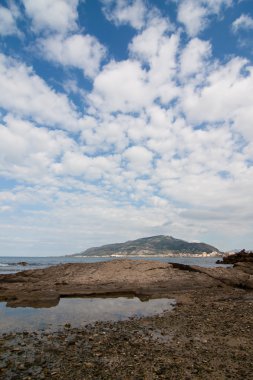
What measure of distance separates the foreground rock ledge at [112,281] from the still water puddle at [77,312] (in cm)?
155

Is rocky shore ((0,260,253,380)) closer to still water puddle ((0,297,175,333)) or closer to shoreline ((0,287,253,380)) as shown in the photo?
shoreline ((0,287,253,380))

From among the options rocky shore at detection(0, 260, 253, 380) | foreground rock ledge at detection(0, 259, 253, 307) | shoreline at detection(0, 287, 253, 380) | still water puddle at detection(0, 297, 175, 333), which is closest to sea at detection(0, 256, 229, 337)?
still water puddle at detection(0, 297, 175, 333)

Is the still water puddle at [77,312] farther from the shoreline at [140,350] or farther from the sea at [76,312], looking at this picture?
the shoreline at [140,350]

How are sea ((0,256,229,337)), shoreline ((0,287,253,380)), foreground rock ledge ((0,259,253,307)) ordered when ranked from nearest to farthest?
shoreline ((0,287,253,380)) < sea ((0,256,229,337)) < foreground rock ledge ((0,259,253,307))

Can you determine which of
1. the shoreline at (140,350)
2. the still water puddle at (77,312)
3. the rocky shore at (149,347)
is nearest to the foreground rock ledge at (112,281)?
the rocky shore at (149,347)

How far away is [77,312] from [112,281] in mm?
10924

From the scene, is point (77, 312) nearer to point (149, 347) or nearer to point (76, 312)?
point (76, 312)

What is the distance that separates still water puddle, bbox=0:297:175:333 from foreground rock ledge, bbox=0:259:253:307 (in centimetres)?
155

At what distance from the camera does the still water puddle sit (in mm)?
15180

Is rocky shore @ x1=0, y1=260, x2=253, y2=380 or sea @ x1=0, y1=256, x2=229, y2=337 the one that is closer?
rocky shore @ x1=0, y1=260, x2=253, y2=380

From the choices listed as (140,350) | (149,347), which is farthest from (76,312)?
(140,350)

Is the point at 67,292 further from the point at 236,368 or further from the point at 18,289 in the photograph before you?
the point at 236,368

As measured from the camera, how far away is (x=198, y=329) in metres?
13.9

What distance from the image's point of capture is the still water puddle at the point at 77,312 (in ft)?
49.8
